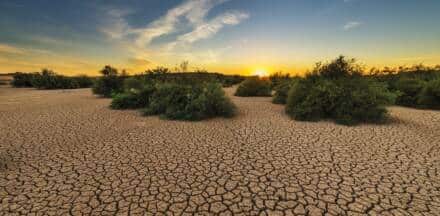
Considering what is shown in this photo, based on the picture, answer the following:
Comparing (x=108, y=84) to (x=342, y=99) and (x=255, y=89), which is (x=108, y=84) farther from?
(x=342, y=99)

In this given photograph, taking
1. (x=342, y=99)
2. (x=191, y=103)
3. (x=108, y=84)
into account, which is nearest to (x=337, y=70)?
(x=342, y=99)

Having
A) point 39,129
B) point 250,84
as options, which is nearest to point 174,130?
point 39,129

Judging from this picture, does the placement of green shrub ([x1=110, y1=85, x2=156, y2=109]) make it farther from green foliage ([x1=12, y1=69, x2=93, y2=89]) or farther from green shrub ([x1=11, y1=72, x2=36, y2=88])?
green shrub ([x1=11, y1=72, x2=36, y2=88])

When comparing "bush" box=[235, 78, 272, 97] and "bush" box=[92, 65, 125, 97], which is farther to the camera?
"bush" box=[235, 78, 272, 97]

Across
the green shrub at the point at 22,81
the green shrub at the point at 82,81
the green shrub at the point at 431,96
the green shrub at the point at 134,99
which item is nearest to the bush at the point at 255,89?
the green shrub at the point at 134,99

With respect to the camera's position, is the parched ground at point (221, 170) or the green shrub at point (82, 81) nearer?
the parched ground at point (221, 170)

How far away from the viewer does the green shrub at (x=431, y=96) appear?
9.50 m

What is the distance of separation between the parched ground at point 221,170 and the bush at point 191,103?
4.47 feet

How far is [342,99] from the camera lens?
742 centimetres

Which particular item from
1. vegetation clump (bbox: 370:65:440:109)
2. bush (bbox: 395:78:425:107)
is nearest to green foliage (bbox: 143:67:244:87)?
vegetation clump (bbox: 370:65:440:109)

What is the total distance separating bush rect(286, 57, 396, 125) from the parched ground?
788mm

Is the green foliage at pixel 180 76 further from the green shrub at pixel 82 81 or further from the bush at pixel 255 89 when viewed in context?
the green shrub at pixel 82 81

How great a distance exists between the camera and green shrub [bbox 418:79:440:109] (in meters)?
9.50

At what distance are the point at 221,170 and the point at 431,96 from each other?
1169 centimetres
